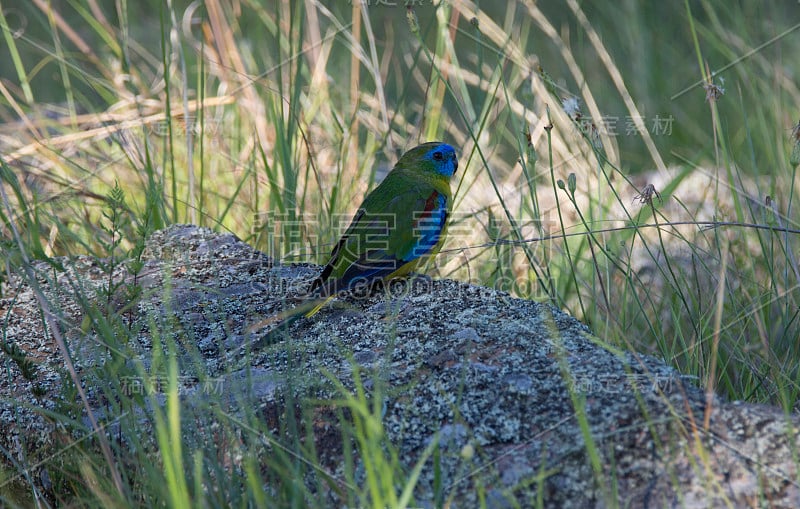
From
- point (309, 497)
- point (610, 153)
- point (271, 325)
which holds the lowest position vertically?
point (309, 497)

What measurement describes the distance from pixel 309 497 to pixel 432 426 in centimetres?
33

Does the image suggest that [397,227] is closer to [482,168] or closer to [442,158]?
[442,158]

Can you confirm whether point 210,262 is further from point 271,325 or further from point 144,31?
point 144,31

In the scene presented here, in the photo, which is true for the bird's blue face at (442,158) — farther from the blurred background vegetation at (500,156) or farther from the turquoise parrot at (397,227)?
the blurred background vegetation at (500,156)

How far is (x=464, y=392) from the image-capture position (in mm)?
1850

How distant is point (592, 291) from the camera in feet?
8.98

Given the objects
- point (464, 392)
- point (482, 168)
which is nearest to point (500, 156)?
point (482, 168)

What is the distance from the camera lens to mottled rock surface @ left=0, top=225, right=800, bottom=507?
1.59 metres

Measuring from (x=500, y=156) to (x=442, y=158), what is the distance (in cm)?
236

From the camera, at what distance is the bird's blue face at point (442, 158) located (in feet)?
11.5

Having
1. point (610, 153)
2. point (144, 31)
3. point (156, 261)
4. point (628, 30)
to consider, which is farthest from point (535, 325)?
point (144, 31)

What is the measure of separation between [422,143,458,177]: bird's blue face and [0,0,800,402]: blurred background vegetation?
0.13m

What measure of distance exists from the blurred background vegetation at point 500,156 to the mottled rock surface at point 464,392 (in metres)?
0.28

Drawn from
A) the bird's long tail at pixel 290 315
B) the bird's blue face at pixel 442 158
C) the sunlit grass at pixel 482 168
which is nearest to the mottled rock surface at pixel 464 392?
the bird's long tail at pixel 290 315
